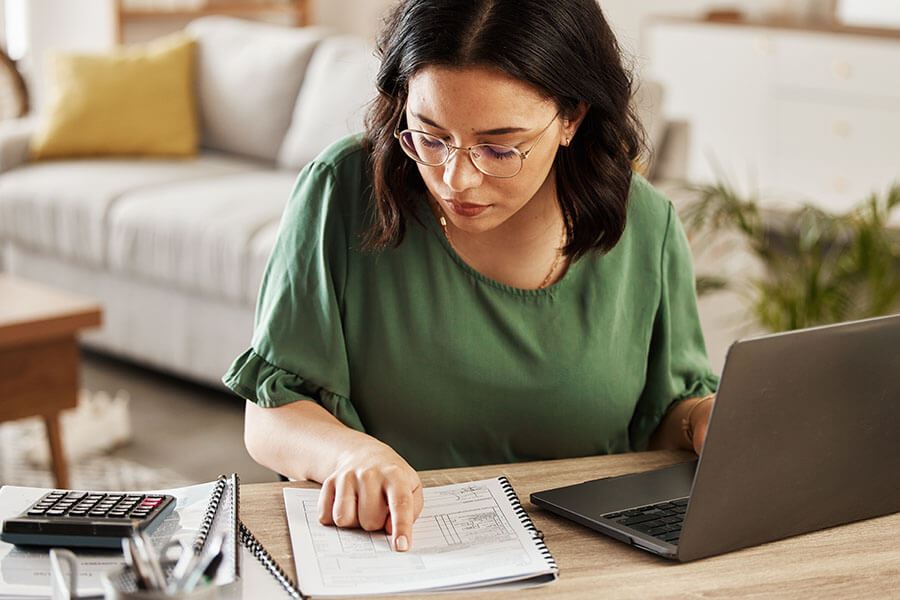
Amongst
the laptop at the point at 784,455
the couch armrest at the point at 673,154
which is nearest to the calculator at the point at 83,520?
the laptop at the point at 784,455

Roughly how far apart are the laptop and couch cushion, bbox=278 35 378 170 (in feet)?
8.77

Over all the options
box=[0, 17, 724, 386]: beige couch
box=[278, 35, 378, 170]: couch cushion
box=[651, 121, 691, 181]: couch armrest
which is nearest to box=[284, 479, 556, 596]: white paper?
box=[0, 17, 724, 386]: beige couch

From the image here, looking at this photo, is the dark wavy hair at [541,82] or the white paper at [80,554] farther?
the dark wavy hair at [541,82]

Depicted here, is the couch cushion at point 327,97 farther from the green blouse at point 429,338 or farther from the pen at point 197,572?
the pen at point 197,572

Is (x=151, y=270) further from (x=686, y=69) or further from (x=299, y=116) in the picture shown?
(x=686, y=69)

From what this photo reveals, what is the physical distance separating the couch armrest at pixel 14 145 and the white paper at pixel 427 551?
3.07 m

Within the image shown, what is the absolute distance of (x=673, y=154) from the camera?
3.44m

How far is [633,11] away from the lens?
581cm

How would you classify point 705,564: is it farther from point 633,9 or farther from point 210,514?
point 633,9

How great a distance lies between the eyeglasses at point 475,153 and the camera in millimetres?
1247

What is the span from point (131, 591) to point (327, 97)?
3151 millimetres

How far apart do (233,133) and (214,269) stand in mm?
968

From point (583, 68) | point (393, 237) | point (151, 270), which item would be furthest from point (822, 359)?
point (151, 270)

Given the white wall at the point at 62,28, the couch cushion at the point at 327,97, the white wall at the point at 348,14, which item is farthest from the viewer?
the white wall at the point at 348,14
